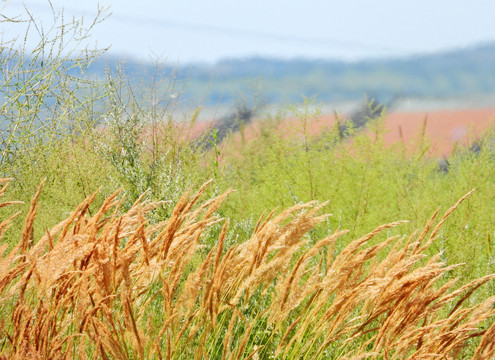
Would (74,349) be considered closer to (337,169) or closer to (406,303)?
(406,303)

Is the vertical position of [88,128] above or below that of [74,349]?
above

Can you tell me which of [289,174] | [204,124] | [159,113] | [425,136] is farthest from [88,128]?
[425,136]

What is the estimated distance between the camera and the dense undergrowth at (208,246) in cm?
139

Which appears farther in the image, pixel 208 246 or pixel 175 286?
pixel 208 246

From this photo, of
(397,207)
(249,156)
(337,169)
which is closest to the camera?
(337,169)

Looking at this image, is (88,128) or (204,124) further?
(204,124)

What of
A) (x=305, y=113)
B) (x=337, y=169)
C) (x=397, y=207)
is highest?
→ (x=305, y=113)

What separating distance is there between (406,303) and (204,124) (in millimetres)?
4162

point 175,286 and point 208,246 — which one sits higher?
point 175,286

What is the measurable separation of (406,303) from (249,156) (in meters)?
5.48

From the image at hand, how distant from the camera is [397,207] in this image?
4.90m

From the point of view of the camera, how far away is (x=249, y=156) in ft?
23.1

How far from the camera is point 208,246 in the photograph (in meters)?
2.88

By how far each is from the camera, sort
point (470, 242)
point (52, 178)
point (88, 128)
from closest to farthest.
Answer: point (470, 242)
point (88, 128)
point (52, 178)
